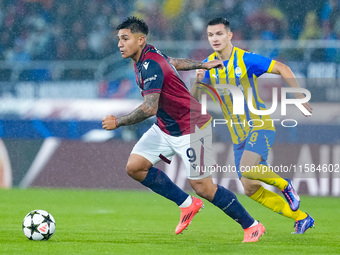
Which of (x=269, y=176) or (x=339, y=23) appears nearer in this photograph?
(x=269, y=176)

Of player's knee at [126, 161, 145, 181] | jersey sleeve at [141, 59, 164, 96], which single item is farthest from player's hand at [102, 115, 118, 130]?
player's knee at [126, 161, 145, 181]

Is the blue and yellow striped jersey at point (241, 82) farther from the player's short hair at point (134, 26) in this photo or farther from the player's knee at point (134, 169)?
the player's knee at point (134, 169)

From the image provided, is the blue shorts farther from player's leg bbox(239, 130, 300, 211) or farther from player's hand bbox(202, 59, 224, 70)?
player's hand bbox(202, 59, 224, 70)

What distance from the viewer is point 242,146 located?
7.04 metres

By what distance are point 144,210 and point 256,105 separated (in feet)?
9.55

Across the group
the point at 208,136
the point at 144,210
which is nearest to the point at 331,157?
the point at 144,210

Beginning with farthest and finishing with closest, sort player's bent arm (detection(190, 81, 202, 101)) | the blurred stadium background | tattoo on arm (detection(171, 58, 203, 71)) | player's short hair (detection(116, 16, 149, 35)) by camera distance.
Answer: the blurred stadium background < player's bent arm (detection(190, 81, 202, 101)) < tattoo on arm (detection(171, 58, 203, 71)) < player's short hair (detection(116, 16, 149, 35))

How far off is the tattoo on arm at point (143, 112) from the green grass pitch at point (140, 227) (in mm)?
990

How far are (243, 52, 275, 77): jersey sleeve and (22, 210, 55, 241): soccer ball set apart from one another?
2.45 metres

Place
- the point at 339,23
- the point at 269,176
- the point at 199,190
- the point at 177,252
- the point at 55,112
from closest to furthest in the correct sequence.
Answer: the point at 177,252
the point at 199,190
the point at 269,176
the point at 55,112
the point at 339,23

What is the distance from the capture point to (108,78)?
13320 mm

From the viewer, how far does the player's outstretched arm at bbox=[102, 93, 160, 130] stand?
19.0 feet

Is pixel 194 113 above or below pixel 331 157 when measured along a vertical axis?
above

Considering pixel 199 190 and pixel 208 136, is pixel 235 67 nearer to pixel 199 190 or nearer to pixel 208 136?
pixel 208 136
